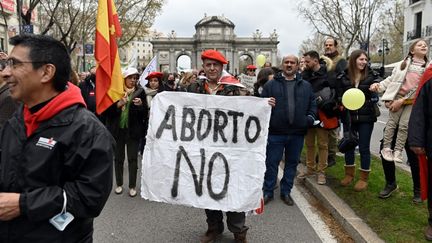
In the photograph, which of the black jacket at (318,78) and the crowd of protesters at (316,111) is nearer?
the crowd of protesters at (316,111)

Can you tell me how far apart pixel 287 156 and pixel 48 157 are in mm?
4320

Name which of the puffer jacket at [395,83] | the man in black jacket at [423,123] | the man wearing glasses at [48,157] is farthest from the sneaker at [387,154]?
the man wearing glasses at [48,157]

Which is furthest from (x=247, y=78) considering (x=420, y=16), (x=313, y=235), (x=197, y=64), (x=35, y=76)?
(x=197, y=64)

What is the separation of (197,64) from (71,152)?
9395cm

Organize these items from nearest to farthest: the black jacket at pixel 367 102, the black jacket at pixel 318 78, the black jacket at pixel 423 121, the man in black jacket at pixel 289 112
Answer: the black jacket at pixel 423 121
the man in black jacket at pixel 289 112
the black jacket at pixel 367 102
the black jacket at pixel 318 78

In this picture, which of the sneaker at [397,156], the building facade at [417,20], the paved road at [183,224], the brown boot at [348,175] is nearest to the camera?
the paved road at [183,224]

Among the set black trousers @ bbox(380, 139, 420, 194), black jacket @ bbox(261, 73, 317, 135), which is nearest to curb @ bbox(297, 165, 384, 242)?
black trousers @ bbox(380, 139, 420, 194)

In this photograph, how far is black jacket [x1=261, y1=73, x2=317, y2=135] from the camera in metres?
5.83

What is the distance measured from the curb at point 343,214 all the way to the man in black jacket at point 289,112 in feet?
1.71

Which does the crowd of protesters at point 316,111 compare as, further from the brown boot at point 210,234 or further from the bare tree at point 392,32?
the bare tree at point 392,32

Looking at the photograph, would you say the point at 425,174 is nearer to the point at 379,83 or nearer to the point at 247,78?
the point at 379,83

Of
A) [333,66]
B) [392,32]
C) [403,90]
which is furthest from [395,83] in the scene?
[392,32]

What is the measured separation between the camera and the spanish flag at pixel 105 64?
5.06 meters

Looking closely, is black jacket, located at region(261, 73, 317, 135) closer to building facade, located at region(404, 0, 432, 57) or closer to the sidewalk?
the sidewalk
